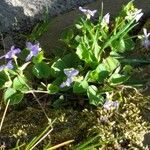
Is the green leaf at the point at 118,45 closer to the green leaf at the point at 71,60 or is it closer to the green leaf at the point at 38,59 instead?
the green leaf at the point at 71,60

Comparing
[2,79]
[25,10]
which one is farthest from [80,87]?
[25,10]

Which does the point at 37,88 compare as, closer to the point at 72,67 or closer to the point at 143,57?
the point at 72,67

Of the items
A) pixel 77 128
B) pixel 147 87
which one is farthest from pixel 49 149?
pixel 147 87

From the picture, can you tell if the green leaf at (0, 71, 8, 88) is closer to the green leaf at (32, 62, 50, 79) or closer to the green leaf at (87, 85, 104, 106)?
the green leaf at (32, 62, 50, 79)

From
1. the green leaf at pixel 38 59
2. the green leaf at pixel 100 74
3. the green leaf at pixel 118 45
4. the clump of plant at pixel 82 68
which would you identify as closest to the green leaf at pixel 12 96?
the clump of plant at pixel 82 68

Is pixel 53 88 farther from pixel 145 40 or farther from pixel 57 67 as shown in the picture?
pixel 145 40
